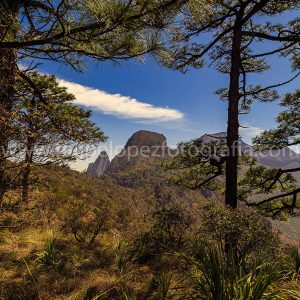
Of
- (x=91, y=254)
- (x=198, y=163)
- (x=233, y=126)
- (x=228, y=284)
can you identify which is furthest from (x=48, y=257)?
(x=233, y=126)

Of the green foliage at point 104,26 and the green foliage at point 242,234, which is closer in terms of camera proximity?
the green foliage at point 104,26

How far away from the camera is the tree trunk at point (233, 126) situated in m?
7.82

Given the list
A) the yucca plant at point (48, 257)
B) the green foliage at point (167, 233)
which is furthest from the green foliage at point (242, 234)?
the yucca plant at point (48, 257)

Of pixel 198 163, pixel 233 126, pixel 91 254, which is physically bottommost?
pixel 91 254

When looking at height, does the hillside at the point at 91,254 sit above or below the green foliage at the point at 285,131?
below

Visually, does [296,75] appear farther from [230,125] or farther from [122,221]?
[122,221]

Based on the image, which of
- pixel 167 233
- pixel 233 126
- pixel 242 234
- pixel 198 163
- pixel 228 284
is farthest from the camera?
pixel 198 163

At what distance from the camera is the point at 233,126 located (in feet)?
26.3

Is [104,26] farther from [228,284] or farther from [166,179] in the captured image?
[166,179]

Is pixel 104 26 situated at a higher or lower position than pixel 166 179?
higher

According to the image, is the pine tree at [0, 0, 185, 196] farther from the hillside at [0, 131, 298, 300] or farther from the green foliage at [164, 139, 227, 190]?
the green foliage at [164, 139, 227, 190]

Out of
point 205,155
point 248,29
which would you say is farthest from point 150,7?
point 248,29

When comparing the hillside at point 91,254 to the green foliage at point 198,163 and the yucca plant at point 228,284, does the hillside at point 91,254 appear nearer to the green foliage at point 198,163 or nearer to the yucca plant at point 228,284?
the green foliage at point 198,163

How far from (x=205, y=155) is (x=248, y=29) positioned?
3.93 meters
